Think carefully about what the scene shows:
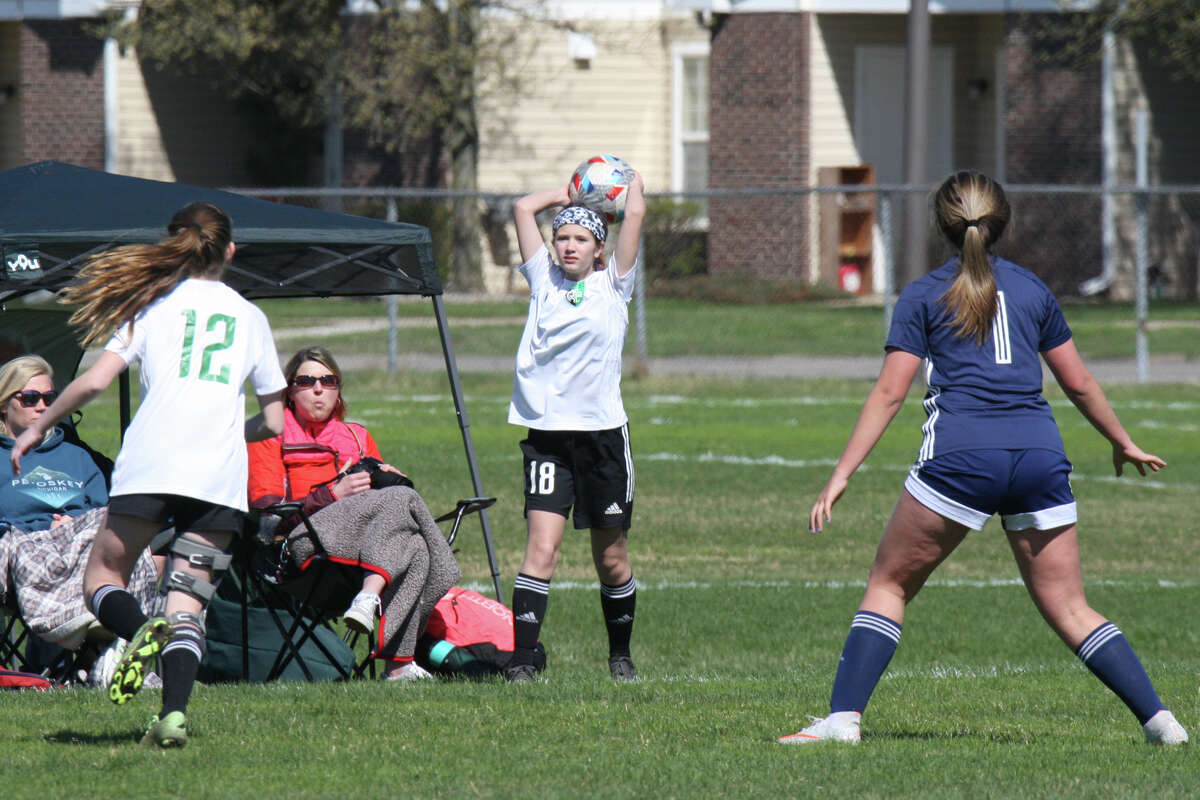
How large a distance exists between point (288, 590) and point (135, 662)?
2138 millimetres

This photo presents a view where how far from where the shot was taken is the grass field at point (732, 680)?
16.4 feet

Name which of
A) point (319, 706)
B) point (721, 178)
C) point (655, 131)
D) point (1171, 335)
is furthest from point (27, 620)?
point (655, 131)

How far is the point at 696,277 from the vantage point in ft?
79.4

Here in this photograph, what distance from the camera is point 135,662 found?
16.3ft

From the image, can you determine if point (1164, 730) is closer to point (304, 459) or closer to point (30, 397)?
point (304, 459)

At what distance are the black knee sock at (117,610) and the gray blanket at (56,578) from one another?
132cm

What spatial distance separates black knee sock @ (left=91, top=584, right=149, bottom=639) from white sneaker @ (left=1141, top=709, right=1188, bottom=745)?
310 cm

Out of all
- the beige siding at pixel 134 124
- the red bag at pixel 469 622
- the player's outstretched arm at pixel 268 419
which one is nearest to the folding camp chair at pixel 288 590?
the red bag at pixel 469 622

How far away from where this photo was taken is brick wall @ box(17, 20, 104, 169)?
32406mm

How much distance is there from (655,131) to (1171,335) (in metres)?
12.0

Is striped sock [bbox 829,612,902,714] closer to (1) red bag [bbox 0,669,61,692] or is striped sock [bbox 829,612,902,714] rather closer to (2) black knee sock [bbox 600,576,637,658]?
(2) black knee sock [bbox 600,576,637,658]

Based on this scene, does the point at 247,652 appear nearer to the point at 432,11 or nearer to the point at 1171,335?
the point at 1171,335

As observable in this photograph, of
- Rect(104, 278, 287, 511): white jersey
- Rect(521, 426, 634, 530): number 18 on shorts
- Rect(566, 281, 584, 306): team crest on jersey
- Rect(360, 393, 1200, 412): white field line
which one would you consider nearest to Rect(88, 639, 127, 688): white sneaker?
Rect(521, 426, 634, 530): number 18 on shorts

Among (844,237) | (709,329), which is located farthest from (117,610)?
(844,237)
